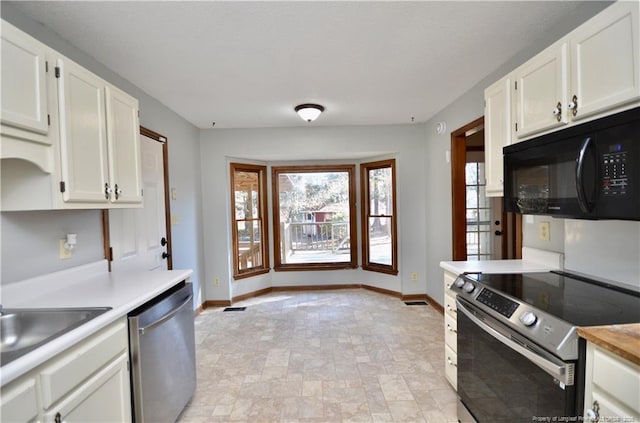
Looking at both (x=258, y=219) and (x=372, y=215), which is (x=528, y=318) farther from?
(x=258, y=219)

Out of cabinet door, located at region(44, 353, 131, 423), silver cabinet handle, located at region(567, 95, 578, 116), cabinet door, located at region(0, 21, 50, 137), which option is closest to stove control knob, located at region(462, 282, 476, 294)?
silver cabinet handle, located at region(567, 95, 578, 116)

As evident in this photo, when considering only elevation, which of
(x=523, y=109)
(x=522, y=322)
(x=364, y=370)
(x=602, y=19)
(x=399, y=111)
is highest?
(x=399, y=111)

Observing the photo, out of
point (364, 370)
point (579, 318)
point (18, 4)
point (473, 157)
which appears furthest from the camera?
point (473, 157)

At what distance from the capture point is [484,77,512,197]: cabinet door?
185 cm

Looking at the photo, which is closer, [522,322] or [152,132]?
[522,322]

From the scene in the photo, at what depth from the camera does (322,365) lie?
8.18 ft

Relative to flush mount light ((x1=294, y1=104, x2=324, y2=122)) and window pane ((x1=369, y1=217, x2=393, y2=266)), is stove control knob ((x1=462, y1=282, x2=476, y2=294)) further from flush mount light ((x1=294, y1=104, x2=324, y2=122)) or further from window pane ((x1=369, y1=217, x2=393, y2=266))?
window pane ((x1=369, y1=217, x2=393, y2=266))

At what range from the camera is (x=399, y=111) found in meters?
3.45

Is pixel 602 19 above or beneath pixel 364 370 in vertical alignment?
above

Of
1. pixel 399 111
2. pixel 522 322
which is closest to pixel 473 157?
pixel 399 111

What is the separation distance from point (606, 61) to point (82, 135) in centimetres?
250

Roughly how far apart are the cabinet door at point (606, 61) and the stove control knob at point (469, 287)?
97 cm

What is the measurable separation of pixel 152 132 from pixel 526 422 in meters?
3.43

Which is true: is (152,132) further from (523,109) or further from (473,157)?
(473,157)
